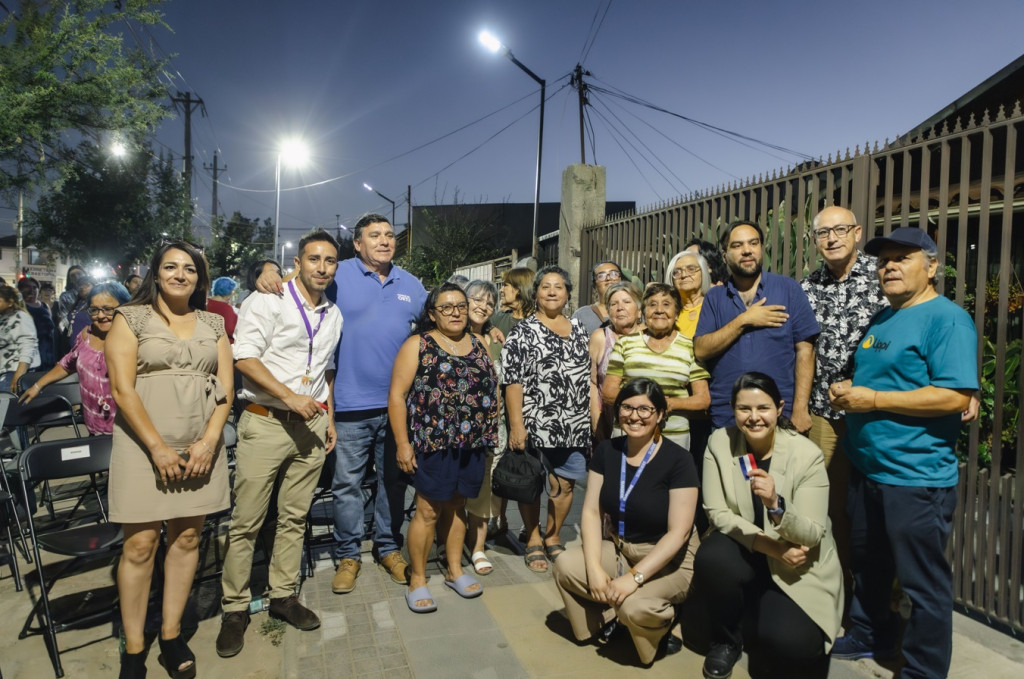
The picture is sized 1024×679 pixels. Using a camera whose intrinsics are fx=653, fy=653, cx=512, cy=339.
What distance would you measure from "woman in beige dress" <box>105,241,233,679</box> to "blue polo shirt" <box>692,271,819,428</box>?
2.62 meters

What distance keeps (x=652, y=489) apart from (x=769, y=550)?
60cm

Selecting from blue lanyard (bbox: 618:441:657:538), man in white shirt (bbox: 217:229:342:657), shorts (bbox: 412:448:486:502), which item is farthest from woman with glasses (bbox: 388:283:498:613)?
blue lanyard (bbox: 618:441:657:538)

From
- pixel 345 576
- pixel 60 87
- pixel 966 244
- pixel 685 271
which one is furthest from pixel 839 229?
pixel 60 87

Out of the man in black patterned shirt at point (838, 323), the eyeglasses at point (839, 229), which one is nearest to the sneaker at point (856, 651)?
the man in black patterned shirt at point (838, 323)

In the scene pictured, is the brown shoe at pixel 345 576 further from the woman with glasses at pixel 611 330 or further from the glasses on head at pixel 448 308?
the woman with glasses at pixel 611 330

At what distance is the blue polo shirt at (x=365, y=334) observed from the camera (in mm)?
4066

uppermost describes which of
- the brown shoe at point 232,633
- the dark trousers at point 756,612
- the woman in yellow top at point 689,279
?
the woman in yellow top at point 689,279

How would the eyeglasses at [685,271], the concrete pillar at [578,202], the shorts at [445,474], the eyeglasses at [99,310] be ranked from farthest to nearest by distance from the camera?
the concrete pillar at [578,202] → the eyeglasses at [99,310] → the eyeglasses at [685,271] → the shorts at [445,474]

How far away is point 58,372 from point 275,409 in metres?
3.08

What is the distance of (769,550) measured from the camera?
3.02 m

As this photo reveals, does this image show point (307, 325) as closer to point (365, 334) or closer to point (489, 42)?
point (365, 334)

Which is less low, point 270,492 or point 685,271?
point 685,271

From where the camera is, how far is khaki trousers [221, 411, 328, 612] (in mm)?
3455

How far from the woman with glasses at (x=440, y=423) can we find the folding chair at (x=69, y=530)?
5.25 ft
